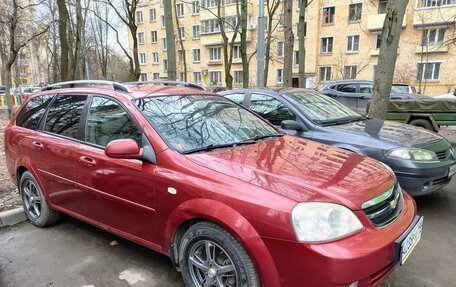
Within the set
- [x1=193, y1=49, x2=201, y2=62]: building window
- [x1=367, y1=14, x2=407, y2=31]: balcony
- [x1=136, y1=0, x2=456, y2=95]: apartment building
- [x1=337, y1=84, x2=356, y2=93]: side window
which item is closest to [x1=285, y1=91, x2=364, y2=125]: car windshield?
[x1=337, y1=84, x2=356, y2=93]: side window

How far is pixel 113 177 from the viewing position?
3012mm

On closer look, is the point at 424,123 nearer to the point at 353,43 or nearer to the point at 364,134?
the point at 364,134

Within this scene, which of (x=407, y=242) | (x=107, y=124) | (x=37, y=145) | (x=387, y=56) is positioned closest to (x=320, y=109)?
(x=387, y=56)

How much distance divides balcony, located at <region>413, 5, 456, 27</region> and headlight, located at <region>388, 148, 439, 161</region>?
27373mm

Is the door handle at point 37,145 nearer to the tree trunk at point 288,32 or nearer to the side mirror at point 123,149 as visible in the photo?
the side mirror at point 123,149

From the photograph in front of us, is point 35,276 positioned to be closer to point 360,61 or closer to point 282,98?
point 282,98

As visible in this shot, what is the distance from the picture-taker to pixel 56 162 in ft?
11.8

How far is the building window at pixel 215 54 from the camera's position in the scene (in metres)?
40.0

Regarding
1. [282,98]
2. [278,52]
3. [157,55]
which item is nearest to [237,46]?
[278,52]

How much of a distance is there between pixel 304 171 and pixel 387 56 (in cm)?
510

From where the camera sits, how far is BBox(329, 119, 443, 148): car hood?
432 centimetres

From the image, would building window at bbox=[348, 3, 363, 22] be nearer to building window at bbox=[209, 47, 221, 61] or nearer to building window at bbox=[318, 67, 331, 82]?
building window at bbox=[318, 67, 331, 82]

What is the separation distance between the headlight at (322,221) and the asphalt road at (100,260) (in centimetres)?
117

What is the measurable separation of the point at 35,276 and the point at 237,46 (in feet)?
123
